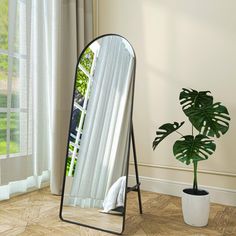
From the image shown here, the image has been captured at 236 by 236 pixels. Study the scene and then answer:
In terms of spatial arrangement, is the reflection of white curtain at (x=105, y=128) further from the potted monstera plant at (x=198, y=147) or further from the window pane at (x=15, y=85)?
the window pane at (x=15, y=85)

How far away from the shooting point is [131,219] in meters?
1.90

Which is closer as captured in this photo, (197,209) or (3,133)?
(197,209)

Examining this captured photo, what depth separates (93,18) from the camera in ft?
9.30

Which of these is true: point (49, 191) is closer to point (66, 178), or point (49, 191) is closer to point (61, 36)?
point (66, 178)

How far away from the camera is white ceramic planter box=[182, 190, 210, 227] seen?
178 cm

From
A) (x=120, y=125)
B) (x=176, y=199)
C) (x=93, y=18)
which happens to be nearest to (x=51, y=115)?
(x=120, y=125)

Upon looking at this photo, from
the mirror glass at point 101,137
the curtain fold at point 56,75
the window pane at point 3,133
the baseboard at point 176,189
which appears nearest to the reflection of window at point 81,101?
the mirror glass at point 101,137

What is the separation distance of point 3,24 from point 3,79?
Answer: 17.3 inches

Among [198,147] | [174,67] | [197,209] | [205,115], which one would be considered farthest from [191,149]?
[174,67]

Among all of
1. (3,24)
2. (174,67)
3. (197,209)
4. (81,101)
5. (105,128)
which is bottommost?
(197,209)

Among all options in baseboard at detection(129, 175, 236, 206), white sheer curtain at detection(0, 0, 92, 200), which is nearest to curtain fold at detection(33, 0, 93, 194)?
white sheer curtain at detection(0, 0, 92, 200)

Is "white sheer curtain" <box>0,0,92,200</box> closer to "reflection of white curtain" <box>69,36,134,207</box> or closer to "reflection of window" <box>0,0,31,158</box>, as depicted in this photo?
"reflection of window" <box>0,0,31,158</box>

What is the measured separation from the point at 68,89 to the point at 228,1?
1546mm

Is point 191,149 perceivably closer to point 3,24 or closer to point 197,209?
point 197,209
